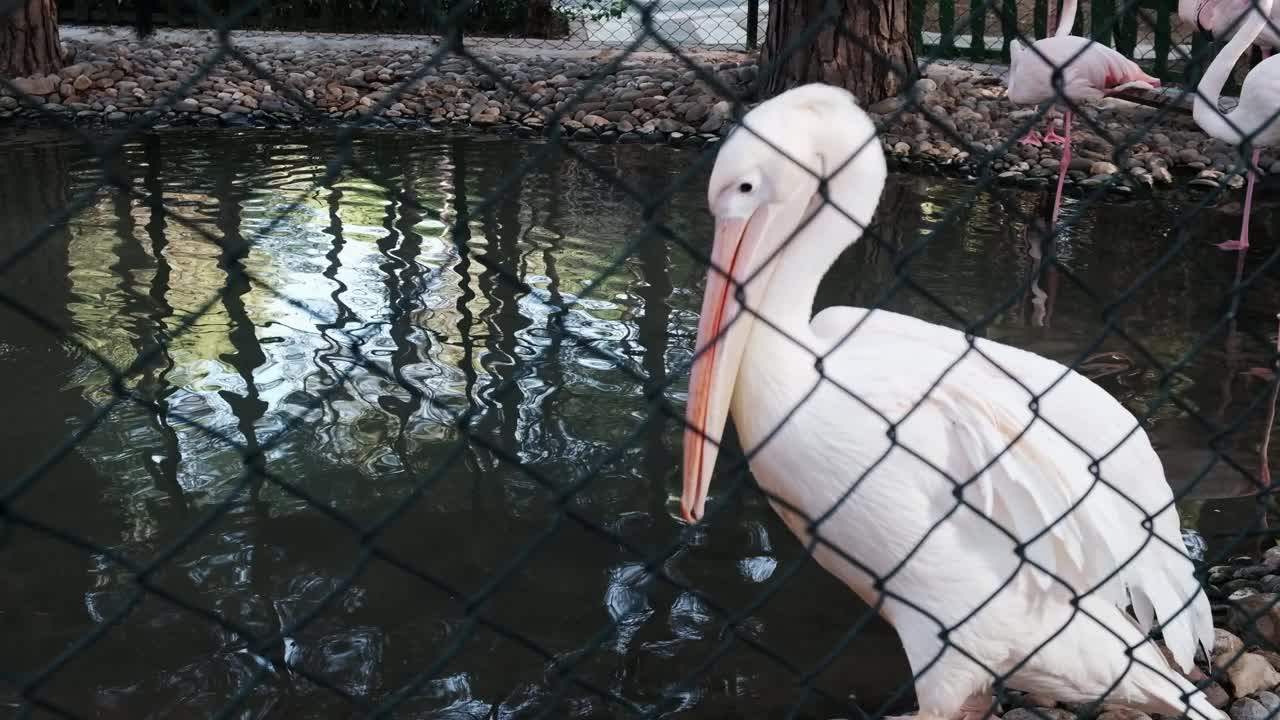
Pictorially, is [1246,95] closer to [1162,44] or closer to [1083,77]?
[1083,77]

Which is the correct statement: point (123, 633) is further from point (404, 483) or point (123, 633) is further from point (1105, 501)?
point (1105, 501)

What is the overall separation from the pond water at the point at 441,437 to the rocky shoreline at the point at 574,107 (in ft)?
2.83

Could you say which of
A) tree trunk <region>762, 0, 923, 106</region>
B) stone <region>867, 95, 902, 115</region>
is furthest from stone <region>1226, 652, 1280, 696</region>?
tree trunk <region>762, 0, 923, 106</region>

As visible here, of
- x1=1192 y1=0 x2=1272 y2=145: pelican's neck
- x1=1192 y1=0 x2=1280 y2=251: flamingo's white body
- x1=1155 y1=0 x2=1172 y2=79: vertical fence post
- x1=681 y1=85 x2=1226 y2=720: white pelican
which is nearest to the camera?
x1=681 y1=85 x2=1226 y2=720: white pelican

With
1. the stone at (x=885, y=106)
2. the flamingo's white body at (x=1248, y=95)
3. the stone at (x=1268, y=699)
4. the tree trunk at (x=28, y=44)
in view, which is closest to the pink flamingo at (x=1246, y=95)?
the flamingo's white body at (x=1248, y=95)

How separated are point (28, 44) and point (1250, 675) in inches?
359

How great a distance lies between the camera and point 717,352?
211 centimetres

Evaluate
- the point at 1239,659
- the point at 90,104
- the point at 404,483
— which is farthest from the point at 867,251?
the point at 90,104

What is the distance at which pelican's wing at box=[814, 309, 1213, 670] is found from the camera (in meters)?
2.16

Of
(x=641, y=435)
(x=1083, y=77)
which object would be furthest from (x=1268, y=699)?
(x=1083, y=77)

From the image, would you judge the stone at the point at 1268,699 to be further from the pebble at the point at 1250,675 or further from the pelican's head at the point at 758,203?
the pelican's head at the point at 758,203

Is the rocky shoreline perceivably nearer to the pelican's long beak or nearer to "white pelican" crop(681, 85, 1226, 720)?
"white pelican" crop(681, 85, 1226, 720)

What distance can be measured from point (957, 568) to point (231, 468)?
2189 millimetres

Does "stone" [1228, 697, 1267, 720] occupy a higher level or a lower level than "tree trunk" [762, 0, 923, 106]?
lower
